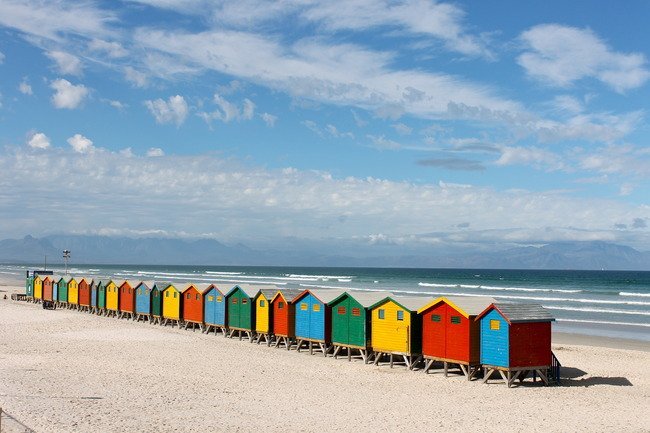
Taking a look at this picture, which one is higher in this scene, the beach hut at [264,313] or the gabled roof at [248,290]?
the gabled roof at [248,290]

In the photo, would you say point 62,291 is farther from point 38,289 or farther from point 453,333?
point 453,333

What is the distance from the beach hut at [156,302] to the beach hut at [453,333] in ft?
71.1

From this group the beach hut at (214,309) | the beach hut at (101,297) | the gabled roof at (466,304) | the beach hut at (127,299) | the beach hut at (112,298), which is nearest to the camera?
the gabled roof at (466,304)

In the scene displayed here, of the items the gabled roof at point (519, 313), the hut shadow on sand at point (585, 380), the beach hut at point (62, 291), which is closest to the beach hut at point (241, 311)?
the gabled roof at point (519, 313)

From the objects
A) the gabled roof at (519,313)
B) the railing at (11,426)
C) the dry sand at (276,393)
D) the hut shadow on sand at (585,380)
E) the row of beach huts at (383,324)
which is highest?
the gabled roof at (519,313)

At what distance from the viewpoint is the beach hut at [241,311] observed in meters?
34.4

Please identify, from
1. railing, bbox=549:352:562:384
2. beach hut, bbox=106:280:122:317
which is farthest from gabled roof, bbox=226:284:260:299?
railing, bbox=549:352:562:384

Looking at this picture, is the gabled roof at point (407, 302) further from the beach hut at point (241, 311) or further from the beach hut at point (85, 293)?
the beach hut at point (85, 293)

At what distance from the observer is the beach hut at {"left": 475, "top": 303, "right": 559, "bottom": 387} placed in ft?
74.5

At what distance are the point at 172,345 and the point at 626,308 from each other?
45.8m

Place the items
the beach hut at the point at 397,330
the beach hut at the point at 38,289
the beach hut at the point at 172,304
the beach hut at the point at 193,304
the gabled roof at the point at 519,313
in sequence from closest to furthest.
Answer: the gabled roof at the point at 519,313 → the beach hut at the point at 397,330 → the beach hut at the point at 193,304 → the beach hut at the point at 172,304 → the beach hut at the point at 38,289

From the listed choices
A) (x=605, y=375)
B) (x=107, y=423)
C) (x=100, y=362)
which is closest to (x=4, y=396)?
(x=107, y=423)

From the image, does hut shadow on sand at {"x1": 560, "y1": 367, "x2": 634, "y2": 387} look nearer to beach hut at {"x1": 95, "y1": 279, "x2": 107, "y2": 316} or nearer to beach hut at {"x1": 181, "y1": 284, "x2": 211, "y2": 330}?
beach hut at {"x1": 181, "y1": 284, "x2": 211, "y2": 330}

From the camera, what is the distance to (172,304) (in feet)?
136
